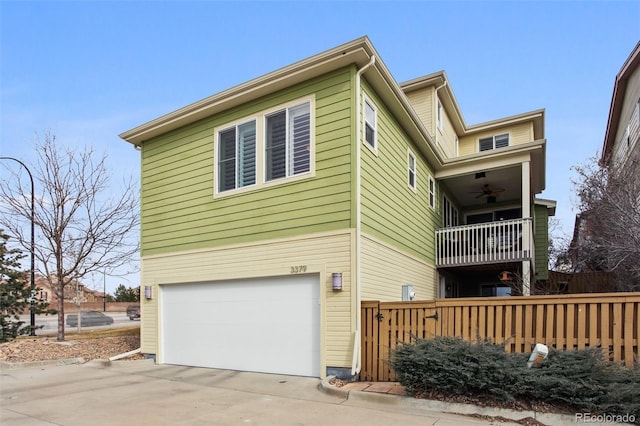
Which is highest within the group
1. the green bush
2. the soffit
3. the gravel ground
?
the soffit

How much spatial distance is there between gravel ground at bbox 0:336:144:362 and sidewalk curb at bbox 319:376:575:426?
6.74 m

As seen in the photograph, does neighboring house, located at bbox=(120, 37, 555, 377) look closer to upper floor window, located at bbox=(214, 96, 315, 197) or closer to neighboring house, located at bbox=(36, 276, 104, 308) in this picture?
upper floor window, located at bbox=(214, 96, 315, 197)

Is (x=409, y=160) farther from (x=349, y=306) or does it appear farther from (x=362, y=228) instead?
(x=349, y=306)

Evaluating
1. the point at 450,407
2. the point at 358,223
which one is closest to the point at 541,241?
the point at 358,223

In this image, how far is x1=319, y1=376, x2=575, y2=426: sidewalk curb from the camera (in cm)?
492

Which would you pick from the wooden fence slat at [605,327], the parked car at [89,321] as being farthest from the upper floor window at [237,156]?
the parked car at [89,321]

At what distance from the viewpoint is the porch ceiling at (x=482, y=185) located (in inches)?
506

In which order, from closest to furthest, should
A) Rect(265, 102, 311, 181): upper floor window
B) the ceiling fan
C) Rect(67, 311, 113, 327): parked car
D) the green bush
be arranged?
the green bush
Rect(265, 102, 311, 181): upper floor window
the ceiling fan
Rect(67, 311, 113, 327): parked car

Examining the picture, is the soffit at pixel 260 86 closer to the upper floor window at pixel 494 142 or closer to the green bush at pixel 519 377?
the green bush at pixel 519 377

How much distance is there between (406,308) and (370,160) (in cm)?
286

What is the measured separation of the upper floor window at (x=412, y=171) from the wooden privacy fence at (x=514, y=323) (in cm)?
447

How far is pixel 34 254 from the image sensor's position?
566 inches

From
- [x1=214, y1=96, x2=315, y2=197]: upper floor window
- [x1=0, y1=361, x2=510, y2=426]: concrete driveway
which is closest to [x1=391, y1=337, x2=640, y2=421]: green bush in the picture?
[x1=0, y1=361, x2=510, y2=426]: concrete driveway

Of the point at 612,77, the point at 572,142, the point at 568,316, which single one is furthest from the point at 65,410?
the point at 612,77
